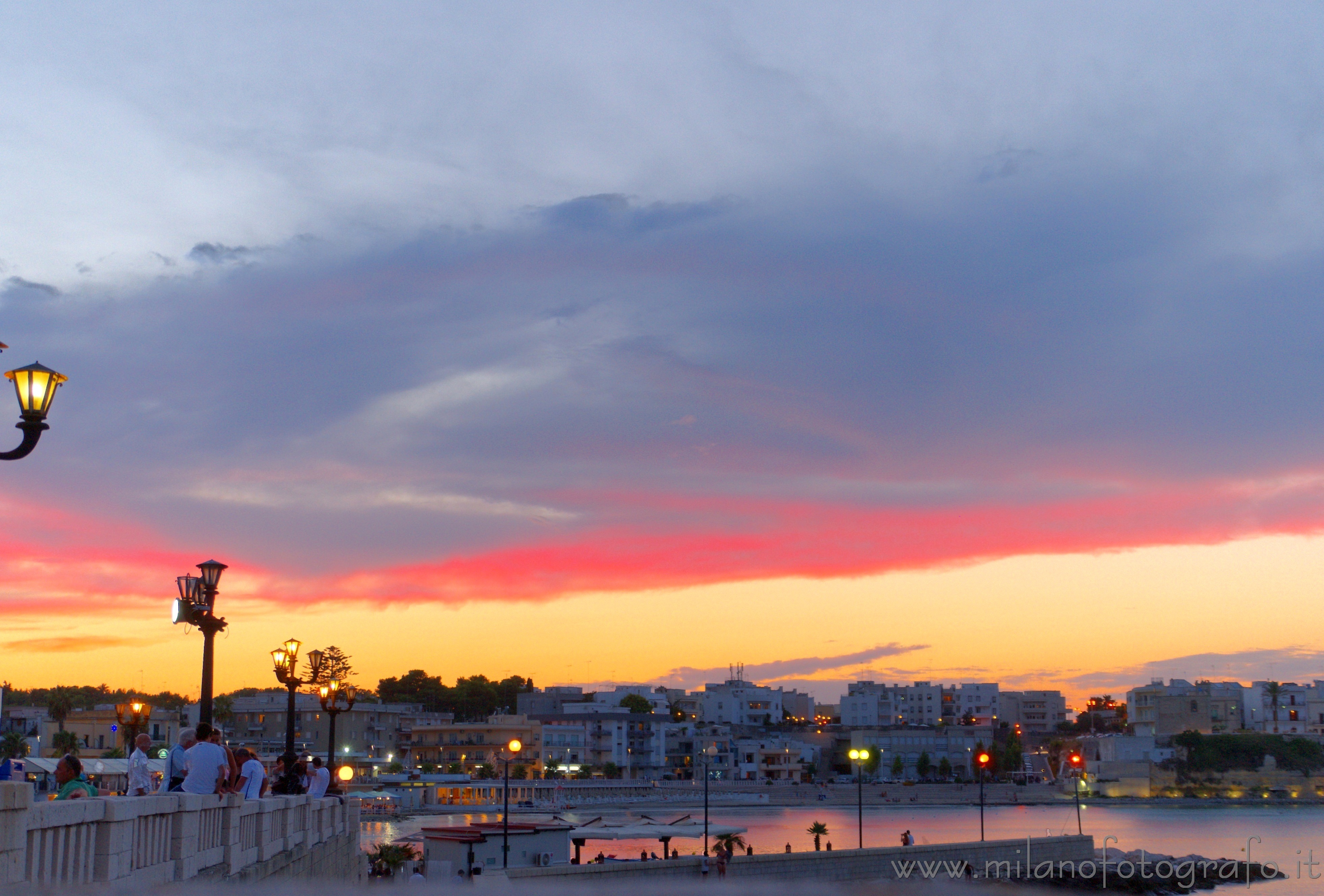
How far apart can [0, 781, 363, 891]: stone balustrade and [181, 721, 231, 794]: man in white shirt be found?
0.93 feet

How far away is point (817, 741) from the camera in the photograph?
560ft

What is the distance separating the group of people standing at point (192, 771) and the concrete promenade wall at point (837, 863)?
17142 mm

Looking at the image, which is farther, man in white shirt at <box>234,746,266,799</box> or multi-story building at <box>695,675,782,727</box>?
multi-story building at <box>695,675,782,727</box>

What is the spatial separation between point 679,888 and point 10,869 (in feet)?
16.7

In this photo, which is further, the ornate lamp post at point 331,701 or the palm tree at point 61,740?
the palm tree at point 61,740

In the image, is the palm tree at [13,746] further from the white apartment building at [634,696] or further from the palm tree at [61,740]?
the white apartment building at [634,696]

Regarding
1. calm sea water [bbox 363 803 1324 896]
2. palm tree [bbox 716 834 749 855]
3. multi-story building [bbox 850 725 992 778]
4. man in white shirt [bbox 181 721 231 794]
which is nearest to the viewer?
man in white shirt [bbox 181 721 231 794]

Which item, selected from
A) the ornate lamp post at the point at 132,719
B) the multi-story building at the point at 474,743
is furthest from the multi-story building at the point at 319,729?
the ornate lamp post at the point at 132,719

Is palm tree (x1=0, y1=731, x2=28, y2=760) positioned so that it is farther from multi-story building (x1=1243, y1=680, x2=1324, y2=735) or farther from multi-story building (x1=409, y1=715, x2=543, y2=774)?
multi-story building (x1=1243, y1=680, x2=1324, y2=735)

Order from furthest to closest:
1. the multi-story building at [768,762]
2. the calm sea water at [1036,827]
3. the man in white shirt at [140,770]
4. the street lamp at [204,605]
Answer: the multi-story building at [768,762]
the calm sea water at [1036,827]
the street lamp at [204,605]
the man in white shirt at [140,770]

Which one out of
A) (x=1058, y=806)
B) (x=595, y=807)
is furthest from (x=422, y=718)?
(x=1058, y=806)

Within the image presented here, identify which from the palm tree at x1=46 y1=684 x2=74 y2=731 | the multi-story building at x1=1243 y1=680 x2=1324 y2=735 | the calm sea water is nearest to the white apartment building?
the calm sea water

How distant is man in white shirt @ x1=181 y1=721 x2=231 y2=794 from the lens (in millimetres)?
12211

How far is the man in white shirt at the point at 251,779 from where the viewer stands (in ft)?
49.2
